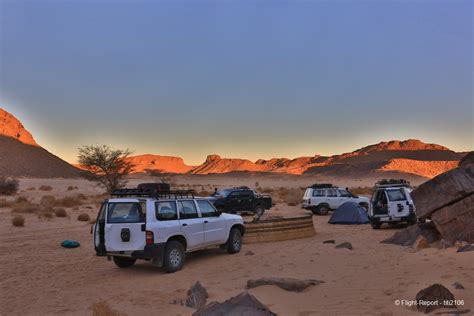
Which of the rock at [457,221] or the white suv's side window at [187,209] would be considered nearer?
the white suv's side window at [187,209]

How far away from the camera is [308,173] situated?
500 feet

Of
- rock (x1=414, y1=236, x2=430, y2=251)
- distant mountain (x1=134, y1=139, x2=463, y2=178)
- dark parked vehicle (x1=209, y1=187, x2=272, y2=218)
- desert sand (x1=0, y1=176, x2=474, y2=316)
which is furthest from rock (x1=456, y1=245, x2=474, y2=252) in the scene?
distant mountain (x1=134, y1=139, x2=463, y2=178)

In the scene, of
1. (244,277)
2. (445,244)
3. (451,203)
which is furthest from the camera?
(451,203)

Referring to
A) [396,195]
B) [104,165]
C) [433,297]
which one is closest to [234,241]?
→ [433,297]

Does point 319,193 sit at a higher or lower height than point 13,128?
lower

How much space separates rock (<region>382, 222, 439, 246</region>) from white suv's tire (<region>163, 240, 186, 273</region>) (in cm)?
665

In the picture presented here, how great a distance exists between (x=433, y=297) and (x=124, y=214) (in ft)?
23.3

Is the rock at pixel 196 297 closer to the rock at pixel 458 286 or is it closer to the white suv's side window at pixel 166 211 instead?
the white suv's side window at pixel 166 211

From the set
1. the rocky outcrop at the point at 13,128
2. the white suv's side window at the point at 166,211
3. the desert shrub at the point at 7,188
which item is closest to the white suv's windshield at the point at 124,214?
the white suv's side window at the point at 166,211

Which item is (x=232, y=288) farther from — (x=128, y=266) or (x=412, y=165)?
(x=412, y=165)

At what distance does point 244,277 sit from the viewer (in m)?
10.3

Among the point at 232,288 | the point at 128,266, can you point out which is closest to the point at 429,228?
the point at 232,288

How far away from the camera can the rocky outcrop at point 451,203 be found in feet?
41.2

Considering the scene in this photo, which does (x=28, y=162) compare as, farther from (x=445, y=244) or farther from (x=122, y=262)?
(x=445, y=244)
